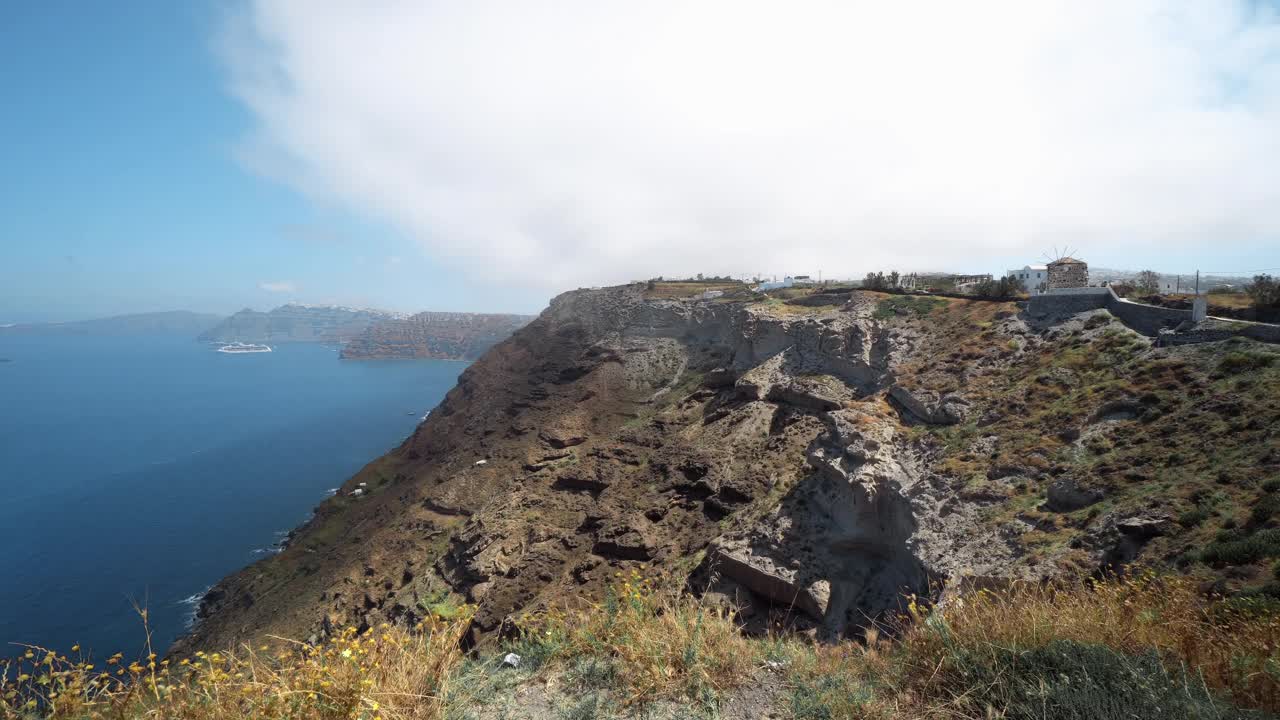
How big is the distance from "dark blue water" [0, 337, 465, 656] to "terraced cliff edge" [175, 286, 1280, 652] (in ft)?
25.1

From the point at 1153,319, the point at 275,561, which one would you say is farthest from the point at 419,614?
the point at 1153,319

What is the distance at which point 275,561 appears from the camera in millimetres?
33250

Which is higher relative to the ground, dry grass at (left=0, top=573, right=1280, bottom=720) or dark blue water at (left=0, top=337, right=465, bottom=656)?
dry grass at (left=0, top=573, right=1280, bottom=720)

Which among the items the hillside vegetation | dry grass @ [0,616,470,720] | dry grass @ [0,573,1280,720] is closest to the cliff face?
the hillside vegetation

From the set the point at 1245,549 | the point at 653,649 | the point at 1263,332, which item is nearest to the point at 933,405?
the point at 1263,332

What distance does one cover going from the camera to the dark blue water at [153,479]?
33188 millimetres

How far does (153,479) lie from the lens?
55250mm

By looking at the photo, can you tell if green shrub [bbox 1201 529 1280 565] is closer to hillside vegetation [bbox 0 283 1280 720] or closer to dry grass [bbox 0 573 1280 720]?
hillside vegetation [bbox 0 283 1280 720]

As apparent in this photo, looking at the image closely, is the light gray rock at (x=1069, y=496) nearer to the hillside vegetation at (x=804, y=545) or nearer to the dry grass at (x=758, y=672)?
the hillside vegetation at (x=804, y=545)

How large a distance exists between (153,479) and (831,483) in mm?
69465

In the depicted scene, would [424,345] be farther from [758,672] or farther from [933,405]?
[758,672]

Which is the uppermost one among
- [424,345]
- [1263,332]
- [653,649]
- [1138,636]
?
Result: [1263,332]

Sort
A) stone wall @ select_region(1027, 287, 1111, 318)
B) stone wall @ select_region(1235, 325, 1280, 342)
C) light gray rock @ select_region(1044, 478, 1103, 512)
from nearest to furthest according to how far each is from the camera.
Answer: light gray rock @ select_region(1044, 478, 1103, 512)
stone wall @ select_region(1235, 325, 1280, 342)
stone wall @ select_region(1027, 287, 1111, 318)

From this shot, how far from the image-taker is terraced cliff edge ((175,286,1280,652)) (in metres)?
11.1
